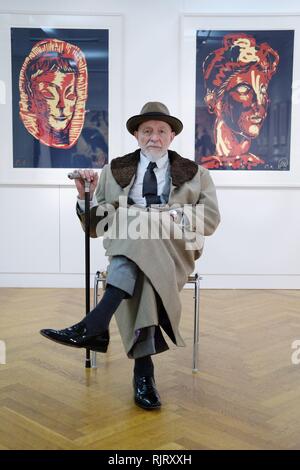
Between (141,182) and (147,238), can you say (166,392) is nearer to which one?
(147,238)

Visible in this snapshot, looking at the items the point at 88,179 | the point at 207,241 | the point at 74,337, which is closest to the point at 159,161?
the point at 88,179

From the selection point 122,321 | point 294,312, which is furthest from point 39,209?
point 122,321

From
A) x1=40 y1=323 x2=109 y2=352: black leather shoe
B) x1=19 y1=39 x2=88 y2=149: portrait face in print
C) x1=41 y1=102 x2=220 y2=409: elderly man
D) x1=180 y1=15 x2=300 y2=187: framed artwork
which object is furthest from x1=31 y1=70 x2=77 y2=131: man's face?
x1=40 y1=323 x2=109 y2=352: black leather shoe

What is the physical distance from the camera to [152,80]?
4.36m

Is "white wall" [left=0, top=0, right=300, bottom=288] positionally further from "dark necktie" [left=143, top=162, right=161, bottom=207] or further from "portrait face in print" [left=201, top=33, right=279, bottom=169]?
"dark necktie" [left=143, top=162, right=161, bottom=207]

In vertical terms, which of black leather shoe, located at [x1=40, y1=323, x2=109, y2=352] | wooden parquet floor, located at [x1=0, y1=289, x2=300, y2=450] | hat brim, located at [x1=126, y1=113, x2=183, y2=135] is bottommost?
wooden parquet floor, located at [x1=0, y1=289, x2=300, y2=450]

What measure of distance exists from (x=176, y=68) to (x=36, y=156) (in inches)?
55.0

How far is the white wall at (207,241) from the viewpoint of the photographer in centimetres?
435

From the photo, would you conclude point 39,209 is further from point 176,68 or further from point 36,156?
point 176,68

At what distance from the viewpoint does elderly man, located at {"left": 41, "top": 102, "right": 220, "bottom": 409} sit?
2.02 m

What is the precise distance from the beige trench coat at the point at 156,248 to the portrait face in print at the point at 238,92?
1947 millimetres

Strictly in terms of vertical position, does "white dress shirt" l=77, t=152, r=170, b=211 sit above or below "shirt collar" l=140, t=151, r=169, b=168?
below

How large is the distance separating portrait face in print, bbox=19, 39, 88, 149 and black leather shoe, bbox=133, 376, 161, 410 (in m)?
2.71
